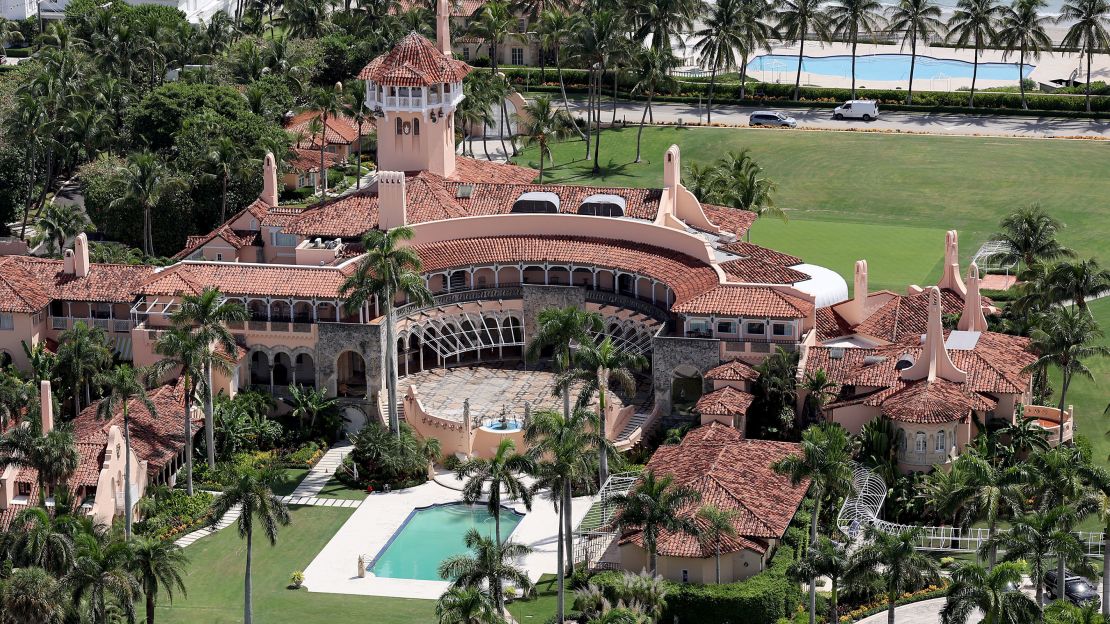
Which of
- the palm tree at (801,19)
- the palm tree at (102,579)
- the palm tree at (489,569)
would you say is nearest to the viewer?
the palm tree at (102,579)

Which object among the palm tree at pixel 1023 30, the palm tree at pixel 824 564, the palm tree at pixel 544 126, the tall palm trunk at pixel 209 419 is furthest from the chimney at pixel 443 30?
the palm tree at pixel 824 564

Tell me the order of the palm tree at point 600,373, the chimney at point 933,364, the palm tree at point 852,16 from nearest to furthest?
the palm tree at point 600,373 → the chimney at point 933,364 → the palm tree at point 852,16

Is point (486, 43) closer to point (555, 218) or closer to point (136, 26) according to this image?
point (136, 26)

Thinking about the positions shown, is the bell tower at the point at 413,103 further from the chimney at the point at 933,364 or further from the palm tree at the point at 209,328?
the chimney at the point at 933,364

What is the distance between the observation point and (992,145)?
156 metres

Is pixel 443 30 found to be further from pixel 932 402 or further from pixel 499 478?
pixel 499 478

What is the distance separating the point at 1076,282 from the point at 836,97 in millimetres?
59792

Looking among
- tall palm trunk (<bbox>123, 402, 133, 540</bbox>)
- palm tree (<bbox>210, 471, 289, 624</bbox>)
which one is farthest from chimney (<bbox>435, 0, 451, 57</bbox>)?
palm tree (<bbox>210, 471, 289, 624</bbox>)

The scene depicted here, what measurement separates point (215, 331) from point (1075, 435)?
4361cm

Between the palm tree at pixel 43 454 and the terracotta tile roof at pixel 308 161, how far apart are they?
49.9m

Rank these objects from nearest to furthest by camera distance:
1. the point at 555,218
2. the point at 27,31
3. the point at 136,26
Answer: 1. the point at 555,218
2. the point at 136,26
3. the point at 27,31

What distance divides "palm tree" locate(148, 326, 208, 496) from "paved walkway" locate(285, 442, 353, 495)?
551 cm

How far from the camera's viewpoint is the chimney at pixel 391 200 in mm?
118938

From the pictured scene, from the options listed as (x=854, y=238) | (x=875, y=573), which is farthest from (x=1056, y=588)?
(x=854, y=238)
